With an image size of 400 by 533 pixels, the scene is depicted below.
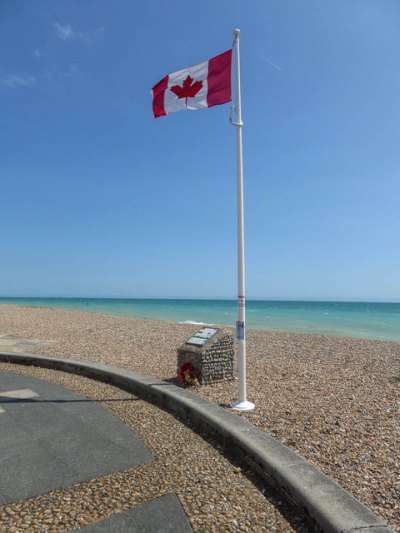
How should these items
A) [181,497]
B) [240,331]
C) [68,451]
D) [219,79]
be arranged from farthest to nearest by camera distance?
[219,79] < [240,331] < [68,451] < [181,497]

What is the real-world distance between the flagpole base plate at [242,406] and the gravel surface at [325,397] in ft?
0.39

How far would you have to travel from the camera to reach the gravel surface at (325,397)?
11.1 ft

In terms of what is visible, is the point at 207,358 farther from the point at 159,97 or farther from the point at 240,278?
the point at 159,97

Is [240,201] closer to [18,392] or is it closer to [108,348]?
[18,392]

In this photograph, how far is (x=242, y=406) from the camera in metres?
5.11

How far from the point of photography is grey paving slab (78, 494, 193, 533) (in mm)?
2580

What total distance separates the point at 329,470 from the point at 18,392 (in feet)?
15.6

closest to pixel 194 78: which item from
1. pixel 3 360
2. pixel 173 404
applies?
pixel 173 404

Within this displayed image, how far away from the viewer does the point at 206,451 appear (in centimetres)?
387

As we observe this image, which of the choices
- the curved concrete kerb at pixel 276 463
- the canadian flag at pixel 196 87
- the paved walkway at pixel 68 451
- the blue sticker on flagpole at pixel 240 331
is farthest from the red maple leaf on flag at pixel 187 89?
the paved walkway at pixel 68 451

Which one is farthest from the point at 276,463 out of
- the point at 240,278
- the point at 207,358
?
the point at 207,358

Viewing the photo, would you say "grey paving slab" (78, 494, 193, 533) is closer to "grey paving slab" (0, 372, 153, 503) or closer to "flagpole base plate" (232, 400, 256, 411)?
"grey paving slab" (0, 372, 153, 503)

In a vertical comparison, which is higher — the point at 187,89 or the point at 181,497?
the point at 187,89

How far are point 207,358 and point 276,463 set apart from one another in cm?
317
